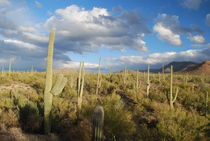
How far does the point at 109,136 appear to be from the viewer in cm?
776

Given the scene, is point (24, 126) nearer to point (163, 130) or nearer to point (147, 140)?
point (147, 140)

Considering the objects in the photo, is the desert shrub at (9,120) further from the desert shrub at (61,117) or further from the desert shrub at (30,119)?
the desert shrub at (61,117)

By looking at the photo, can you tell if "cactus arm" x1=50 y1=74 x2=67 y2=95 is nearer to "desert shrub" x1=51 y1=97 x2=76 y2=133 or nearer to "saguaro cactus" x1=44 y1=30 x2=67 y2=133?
"saguaro cactus" x1=44 y1=30 x2=67 y2=133

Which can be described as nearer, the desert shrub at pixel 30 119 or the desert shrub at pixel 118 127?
the desert shrub at pixel 118 127

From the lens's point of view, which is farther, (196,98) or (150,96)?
(150,96)

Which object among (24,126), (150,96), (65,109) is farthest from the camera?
(150,96)

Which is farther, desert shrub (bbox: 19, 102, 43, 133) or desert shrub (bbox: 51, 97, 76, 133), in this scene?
desert shrub (bbox: 51, 97, 76, 133)

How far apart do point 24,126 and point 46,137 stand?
1443mm

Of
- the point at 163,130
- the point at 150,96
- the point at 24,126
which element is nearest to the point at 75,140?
the point at 24,126

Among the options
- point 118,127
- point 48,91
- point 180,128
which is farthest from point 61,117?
point 180,128

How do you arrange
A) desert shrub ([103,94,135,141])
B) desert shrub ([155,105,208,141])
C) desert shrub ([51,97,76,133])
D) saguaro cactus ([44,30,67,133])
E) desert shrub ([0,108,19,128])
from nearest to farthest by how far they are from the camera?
1. desert shrub ([155,105,208,141])
2. desert shrub ([103,94,135,141])
3. saguaro cactus ([44,30,67,133])
4. desert shrub ([0,108,19,128])
5. desert shrub ([51,97,76,133])

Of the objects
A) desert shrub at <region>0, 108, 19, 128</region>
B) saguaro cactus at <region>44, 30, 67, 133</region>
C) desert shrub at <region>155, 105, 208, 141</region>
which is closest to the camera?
desert shrub at <region>155, 105, 208, 141</region>

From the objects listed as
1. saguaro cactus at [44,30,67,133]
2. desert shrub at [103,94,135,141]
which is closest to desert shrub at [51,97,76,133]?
saguaro cactus at [44,30,67,133]

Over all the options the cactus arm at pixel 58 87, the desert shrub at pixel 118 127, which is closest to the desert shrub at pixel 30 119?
the cactus arm at pixel 58 87
